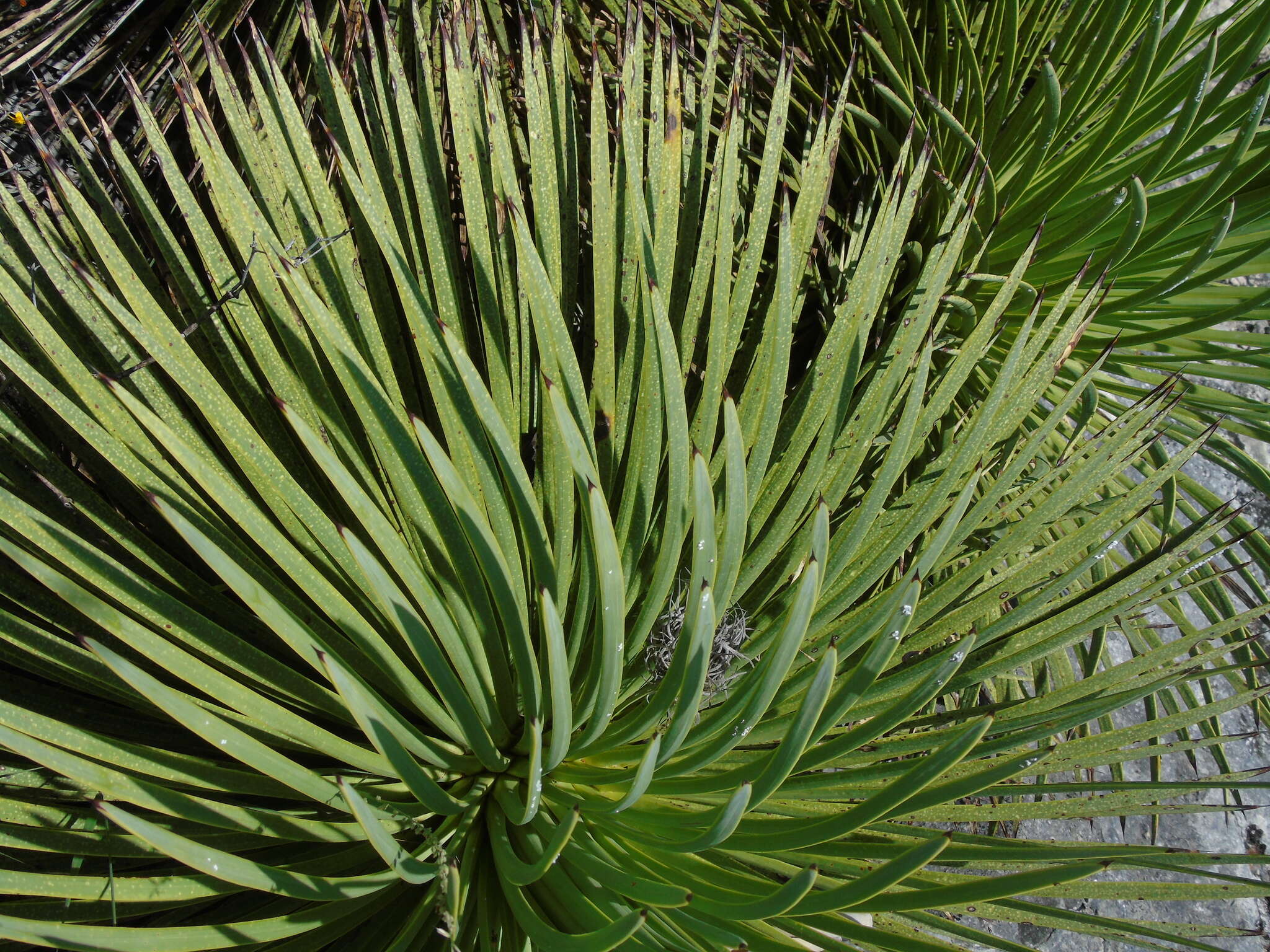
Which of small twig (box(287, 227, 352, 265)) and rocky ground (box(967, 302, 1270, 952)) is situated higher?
small twig (box(287, 227, 352, 265))

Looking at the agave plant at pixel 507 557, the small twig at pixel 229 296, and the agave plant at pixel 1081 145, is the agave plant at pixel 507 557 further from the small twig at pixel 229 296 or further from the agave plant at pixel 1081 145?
the agave plant at pixel 1081 145

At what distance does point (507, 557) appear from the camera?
0.79m

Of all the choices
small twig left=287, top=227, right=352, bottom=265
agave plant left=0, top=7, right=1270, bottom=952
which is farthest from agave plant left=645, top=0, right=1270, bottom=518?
small twig left=287, top=227, right=352, bottom=265

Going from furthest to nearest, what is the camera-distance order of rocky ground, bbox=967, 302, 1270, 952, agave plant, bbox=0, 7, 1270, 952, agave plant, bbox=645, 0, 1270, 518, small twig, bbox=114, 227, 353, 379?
1. rocky ground, bbox=967, 302, 1270, 952
2. agave plant, bbox=645, 0, 1270, 518
3. small twig, bbox=114, 227, 353, 379
4. agave plant, bbox=0, 7, 1270, 952

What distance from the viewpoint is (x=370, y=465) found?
0.87 meters

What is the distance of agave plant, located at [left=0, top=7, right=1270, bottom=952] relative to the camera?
2.11 ft

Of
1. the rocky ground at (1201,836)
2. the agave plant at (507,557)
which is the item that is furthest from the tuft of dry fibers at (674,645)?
the rocky ground at (1201,836)

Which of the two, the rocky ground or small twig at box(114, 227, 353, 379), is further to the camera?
the rocky ground

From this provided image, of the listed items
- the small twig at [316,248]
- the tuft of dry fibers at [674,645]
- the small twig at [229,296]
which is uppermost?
the small twig at [316,248]

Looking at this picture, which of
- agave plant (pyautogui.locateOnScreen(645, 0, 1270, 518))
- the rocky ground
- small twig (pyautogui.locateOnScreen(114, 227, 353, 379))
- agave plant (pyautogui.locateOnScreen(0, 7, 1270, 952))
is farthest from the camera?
the rocky ground

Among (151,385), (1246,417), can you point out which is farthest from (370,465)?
(1246,417)

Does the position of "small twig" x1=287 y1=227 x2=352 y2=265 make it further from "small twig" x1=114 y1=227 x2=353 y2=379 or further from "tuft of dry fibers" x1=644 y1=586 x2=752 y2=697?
"tuft of dry fibers" x1=644 y1=586 x2=752 y2=697

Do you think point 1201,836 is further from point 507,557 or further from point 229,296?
point 229,296

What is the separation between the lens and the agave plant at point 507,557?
64cm
